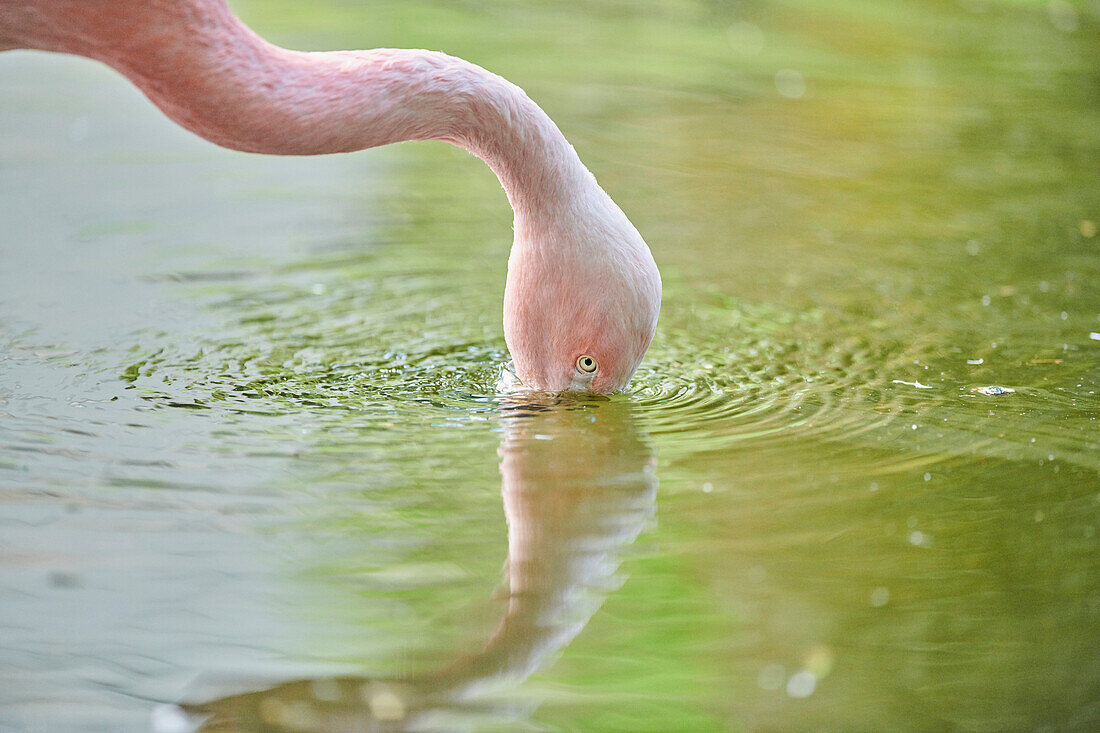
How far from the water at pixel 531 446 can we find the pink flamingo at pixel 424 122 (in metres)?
0.28

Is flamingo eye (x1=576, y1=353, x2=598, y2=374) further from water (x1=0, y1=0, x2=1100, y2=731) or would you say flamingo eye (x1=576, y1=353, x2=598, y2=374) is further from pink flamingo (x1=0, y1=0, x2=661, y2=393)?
water (x1=0, y1=0, x2=1100, y2=731)

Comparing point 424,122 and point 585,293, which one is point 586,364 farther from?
Result: point 424,122

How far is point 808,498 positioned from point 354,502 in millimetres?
1066

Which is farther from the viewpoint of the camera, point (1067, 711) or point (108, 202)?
point (108, 202)

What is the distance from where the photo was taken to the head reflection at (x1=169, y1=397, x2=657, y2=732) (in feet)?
7.34

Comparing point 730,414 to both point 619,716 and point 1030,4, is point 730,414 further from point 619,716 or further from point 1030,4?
point 1030,4

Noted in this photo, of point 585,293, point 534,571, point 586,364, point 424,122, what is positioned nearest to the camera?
point 534,571

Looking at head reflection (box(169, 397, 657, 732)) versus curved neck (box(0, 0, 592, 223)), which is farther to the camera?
curved neck (box(0, 0, 592, 223))

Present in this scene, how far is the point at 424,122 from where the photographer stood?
311cm

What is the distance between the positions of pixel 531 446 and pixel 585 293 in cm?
41

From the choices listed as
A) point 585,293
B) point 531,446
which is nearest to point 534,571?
point 531,446

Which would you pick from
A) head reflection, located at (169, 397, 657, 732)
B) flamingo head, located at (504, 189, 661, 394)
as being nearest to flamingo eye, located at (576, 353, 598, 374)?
flamingo head, located at (504, 189, 661, 394)

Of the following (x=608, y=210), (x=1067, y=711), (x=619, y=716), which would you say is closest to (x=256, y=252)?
(x=608, y=210)

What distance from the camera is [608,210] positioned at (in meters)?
3.33
